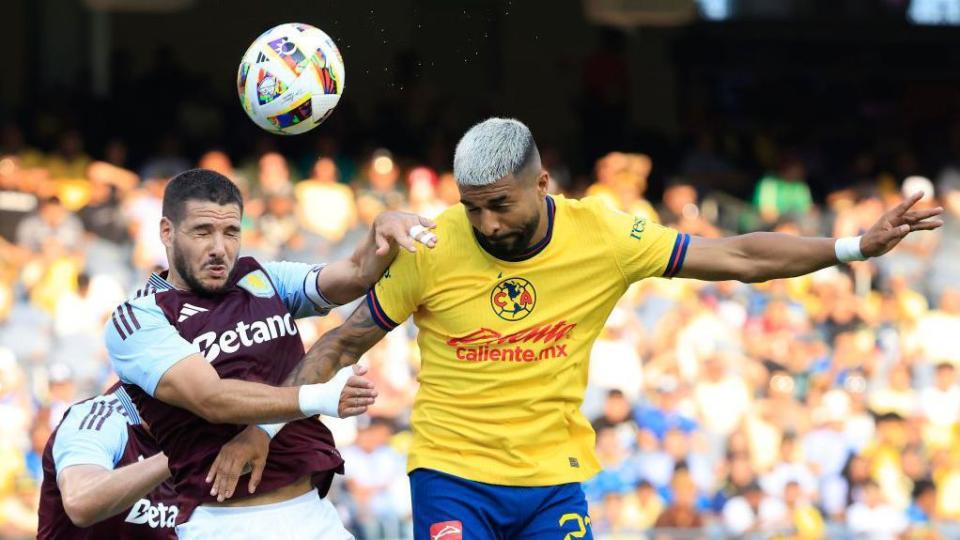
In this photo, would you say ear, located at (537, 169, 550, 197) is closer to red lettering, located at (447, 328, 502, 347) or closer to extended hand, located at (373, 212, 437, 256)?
extended hand, located at (373, 212, 437, 256)

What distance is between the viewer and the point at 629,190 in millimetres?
16625

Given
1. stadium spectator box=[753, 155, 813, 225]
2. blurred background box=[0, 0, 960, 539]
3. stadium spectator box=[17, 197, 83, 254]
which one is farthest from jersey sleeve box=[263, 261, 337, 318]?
→ stadium spectator box=[753, 155, 813, 225]

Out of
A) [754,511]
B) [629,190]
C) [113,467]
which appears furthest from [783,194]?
[113,467]

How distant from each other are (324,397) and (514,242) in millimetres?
953

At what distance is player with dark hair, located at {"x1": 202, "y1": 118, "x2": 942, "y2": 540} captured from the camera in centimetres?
586

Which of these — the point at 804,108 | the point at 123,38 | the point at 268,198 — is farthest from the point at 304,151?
the point at 804,108

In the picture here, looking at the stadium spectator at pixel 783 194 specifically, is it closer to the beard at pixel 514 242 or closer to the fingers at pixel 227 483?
the beard at pixel 514 242

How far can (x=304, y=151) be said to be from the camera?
17328 mm

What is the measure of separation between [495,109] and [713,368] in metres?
6.20

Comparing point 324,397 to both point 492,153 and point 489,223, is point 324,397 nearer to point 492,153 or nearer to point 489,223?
point 489,223

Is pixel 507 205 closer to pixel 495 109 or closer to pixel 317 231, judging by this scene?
pixel 317 231

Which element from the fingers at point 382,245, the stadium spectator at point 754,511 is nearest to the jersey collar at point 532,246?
the fingers at point 382,245

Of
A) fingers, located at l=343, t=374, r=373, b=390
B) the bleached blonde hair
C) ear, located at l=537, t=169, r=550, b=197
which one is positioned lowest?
fingers, located at l=343, t=374, r=373, b=390

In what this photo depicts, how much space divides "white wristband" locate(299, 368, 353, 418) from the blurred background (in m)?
1.92
